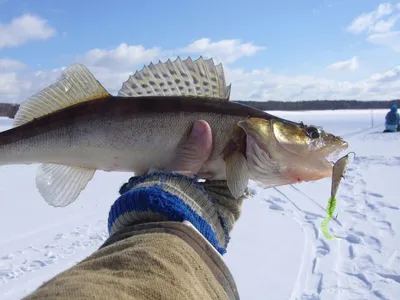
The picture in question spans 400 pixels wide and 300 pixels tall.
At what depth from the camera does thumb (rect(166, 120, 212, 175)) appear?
2455 mm

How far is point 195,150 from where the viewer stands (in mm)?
2463

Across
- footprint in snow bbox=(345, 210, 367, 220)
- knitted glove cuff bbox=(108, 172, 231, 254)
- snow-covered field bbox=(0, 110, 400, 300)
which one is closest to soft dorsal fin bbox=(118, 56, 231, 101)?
knitted glove cuff bbox=(108, 172, 231, 254)

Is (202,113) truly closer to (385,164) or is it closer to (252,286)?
(252,286)

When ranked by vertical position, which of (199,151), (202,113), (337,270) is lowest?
(337,270)

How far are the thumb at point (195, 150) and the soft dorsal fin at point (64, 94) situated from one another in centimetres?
65

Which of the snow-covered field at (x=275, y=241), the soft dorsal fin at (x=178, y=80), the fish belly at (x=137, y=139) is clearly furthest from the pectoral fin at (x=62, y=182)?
the snow-covered field at (x=275, y=241)

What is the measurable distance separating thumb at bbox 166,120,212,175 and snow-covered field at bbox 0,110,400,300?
194 centimetres

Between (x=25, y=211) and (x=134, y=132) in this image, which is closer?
(x=134, y=132)

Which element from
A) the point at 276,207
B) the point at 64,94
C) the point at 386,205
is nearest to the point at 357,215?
the point at 386,205

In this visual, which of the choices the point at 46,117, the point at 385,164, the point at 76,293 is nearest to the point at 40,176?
the point at 46,117

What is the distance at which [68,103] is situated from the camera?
2652mm

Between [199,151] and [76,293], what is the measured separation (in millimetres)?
1554

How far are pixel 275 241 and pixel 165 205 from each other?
12.5 ft

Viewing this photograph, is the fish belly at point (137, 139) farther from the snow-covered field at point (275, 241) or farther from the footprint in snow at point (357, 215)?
the footprint in snow at point (357, 215)
